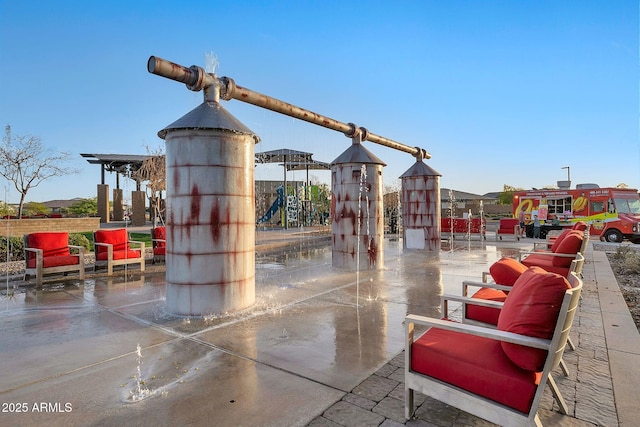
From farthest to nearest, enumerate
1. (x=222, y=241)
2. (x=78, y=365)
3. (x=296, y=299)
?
(x=296, y=299) < (x=222, y=241) < (x=78, y=365)

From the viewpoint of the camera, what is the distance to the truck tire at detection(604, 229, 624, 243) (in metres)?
17.0

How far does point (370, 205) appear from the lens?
880cm

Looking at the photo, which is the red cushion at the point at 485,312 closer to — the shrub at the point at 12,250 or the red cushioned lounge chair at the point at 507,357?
the red cushioned lounge chair at the point at 507,357

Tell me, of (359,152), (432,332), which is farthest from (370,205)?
(432,332)

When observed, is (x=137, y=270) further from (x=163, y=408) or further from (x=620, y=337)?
(x=620, y=337)

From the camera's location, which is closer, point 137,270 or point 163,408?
point 163,408

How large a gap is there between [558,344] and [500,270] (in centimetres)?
205

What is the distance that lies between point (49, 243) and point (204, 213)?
4.30 metres

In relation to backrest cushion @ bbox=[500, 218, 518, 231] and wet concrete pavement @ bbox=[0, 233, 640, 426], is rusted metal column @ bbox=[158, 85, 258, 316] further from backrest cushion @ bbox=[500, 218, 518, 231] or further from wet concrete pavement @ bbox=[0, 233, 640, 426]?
backrest cushion @ bbox=[500, 218, 518, 231]

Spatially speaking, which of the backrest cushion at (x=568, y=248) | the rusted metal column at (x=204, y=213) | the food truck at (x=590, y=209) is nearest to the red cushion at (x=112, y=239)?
the rusted metal column at (x=204, y=213)

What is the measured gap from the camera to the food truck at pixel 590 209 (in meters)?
17.1

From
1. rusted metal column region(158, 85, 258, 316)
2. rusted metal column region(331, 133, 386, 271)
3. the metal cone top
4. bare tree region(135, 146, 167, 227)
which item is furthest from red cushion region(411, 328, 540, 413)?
bare tree region(135, 146, 167, 227)

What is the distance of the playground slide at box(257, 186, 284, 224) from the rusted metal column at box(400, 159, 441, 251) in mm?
14770

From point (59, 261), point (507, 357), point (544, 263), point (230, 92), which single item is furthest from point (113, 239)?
point (544, 263)
